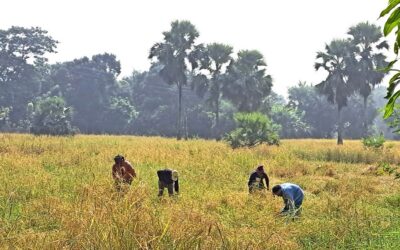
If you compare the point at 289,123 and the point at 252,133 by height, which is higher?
the point at 289,123

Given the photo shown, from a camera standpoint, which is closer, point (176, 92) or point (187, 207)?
point (187, 207)

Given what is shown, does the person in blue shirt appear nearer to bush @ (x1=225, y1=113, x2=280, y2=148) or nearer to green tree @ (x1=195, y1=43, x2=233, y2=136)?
bush @ (x1=225, y1=113, x2=280, y2=148)

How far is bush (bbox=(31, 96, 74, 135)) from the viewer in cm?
3331

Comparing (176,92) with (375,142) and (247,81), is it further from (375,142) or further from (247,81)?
(375,142)

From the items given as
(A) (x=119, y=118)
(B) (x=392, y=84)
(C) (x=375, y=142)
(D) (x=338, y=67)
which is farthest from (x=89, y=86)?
(B) (x=392, y=84)

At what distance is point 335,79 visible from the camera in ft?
117

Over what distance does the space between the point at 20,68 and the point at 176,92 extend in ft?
72.0

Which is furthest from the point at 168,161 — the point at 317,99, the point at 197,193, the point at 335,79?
the point at 317,99

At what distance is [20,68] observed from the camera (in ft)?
184

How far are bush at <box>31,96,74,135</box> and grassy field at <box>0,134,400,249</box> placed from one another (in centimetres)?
1536

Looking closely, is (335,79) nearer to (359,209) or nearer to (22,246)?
(359,209)

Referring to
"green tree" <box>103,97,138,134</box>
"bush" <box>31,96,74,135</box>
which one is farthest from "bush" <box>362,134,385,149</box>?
"green tree" <box>103,97,138,134</box>

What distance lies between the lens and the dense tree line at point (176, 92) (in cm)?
3666

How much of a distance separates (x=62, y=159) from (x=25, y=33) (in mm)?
48838
